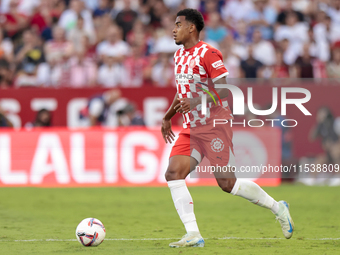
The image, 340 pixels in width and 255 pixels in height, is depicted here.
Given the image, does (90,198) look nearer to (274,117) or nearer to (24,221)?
(24,221)

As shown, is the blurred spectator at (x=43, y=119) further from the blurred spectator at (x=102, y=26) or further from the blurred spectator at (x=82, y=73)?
the blurred spectator at (x=102, y=26)

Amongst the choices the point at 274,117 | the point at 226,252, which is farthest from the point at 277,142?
the point at 226,252

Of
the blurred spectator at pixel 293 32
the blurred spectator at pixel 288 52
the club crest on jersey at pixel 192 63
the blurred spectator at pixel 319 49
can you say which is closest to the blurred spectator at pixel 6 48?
the blurred spectator at pixel 288 52

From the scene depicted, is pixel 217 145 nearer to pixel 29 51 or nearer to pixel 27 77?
pixel 27 77

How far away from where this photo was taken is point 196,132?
239 inches

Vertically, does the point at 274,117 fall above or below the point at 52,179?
above

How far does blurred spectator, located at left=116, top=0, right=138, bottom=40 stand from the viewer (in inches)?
629

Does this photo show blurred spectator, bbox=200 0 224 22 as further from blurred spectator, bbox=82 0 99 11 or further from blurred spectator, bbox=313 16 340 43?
blurred spectator, bbox=82 0 99 11

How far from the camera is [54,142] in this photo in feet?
42.6

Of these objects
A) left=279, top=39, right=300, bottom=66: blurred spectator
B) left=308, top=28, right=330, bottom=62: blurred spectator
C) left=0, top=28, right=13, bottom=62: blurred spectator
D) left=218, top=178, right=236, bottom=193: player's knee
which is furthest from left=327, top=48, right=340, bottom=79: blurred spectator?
left=218, top=178, right=236, bottom=193: player's knee

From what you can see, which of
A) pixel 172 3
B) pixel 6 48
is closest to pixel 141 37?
pixel 172 3

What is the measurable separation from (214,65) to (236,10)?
11.2 m

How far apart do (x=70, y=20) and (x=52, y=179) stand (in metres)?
5.28

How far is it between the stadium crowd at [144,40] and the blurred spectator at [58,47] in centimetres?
3
